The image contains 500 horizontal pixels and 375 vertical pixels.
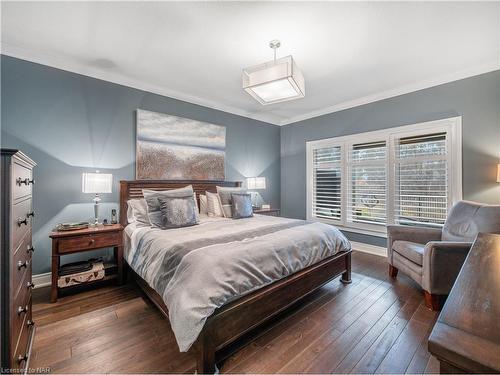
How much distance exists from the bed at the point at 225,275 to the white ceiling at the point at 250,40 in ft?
6.60

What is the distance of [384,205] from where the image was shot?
148 inches

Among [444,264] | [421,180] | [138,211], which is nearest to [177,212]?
[138,211]

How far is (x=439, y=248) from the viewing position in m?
2.17

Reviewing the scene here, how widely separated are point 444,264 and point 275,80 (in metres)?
2.38

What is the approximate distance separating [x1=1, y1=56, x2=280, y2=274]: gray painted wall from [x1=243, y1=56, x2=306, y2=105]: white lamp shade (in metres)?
1.88

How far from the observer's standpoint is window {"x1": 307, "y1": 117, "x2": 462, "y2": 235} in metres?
3.21

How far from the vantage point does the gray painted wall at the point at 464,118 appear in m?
2.82

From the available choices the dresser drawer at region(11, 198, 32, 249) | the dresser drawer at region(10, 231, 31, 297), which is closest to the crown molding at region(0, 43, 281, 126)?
the dresser drawer at region(11, 198, 32, 249)

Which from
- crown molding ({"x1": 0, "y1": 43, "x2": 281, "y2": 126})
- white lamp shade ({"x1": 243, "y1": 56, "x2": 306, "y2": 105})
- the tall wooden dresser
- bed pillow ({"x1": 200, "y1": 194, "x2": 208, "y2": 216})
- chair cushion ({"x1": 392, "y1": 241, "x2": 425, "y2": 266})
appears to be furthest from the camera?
bed pillow ({"x1": 200, "y1": 194, "x2": 208, "y2": 216})

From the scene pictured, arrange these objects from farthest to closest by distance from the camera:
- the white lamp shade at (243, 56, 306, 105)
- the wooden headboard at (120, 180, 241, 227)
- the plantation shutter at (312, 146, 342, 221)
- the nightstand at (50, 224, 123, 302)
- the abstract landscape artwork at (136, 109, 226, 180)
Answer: the plantation shutter at (312, 146, 342, 221) < the abstract landscape artwork at (136, 109, 226, 180) < the wooden headboard at (120, 180, 241, 227) < the nightstand at (50, 224, 123, 302) < the white lamp shade at (243, 56, 306, 105)

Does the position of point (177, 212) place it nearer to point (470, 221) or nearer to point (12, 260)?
point (12, 260)

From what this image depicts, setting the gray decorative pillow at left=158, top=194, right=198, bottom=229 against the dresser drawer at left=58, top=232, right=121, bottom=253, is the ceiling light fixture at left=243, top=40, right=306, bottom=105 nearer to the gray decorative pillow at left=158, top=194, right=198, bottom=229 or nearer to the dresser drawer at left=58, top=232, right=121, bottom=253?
the gray decorative pillow at left=158, top=194, right=198, bottom=229

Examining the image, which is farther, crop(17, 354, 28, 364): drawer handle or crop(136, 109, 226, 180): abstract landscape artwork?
crop(136, 109, 226, 180): abstract landscape artwork

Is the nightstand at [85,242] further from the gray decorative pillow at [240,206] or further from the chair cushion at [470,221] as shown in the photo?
the chair cushion at [470,221]
